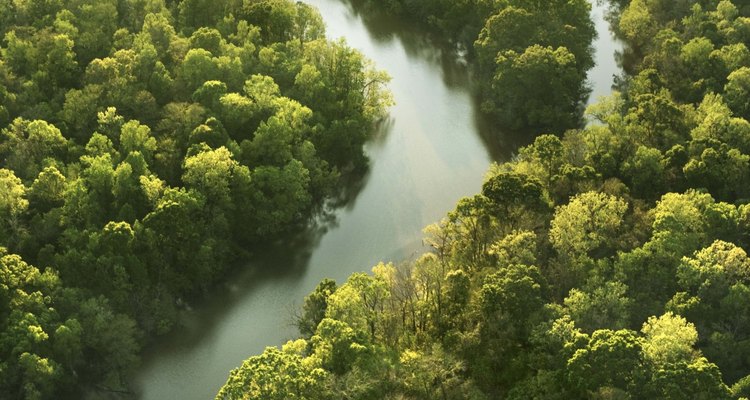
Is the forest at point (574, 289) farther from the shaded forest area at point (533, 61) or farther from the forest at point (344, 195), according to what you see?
the shaded forest area at point (533, 61)

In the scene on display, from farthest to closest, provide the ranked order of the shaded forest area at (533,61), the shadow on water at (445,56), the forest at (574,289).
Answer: the shadow on water at (445,56), the shaded forest area at (533,61), the forest at (574,289)

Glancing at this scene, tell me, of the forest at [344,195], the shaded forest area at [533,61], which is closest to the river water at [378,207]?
the forest at [344,195]

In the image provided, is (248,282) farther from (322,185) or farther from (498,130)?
(498,130)

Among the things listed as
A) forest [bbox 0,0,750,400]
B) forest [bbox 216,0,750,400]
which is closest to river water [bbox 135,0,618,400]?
forest [bbox 0,0,750,400]

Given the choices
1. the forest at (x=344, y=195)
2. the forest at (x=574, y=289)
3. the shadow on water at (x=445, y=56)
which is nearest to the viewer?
the forest at (x=574, y=289)

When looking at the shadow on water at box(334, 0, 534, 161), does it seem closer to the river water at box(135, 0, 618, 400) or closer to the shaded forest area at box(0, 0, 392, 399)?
the river water at box(135, 0, 618, 400)

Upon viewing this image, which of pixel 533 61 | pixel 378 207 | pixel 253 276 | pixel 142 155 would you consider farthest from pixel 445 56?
pixel 142 155
